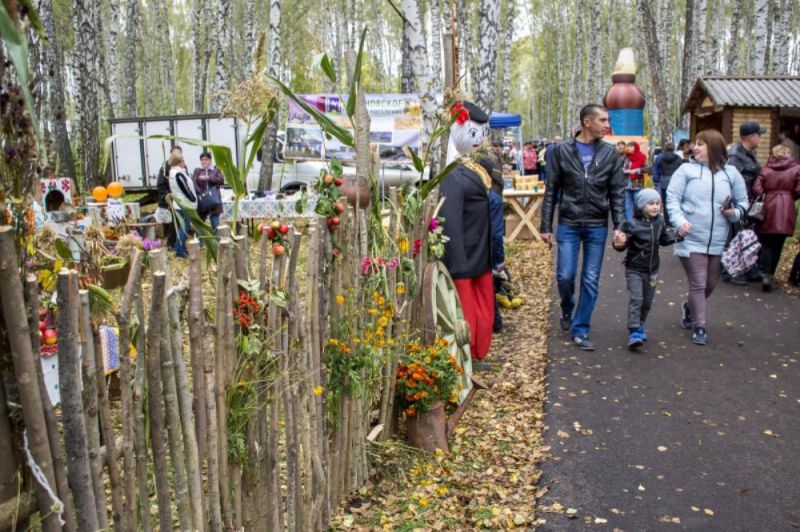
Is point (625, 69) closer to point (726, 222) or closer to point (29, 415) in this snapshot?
point (726, 222)

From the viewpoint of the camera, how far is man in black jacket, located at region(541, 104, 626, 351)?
645 centimetres

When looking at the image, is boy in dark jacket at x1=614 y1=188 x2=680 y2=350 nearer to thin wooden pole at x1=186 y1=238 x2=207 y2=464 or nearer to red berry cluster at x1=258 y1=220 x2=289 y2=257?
red berry cluster at x1=258 y1=220 x2=289 y2=257

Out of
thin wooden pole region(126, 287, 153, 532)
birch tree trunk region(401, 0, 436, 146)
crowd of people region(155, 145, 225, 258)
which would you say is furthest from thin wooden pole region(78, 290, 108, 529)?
crowd of people region(155, 145, 225, 258)

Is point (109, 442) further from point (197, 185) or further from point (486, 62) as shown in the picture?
point (486, 62)

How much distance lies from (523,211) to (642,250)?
7.42 m

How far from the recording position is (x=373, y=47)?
157 feet

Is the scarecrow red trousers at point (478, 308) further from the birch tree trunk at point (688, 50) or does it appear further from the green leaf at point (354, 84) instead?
the birch tree trunk at point (688, 50)

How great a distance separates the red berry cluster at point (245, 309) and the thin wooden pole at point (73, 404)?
82 centimetres

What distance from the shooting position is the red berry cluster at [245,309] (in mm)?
2797

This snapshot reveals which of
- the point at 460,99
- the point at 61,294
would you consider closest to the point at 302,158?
the point at 460,99

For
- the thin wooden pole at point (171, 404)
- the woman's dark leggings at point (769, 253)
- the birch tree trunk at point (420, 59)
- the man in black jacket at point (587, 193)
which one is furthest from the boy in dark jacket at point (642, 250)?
the thin wooden pole at point (171, 404)

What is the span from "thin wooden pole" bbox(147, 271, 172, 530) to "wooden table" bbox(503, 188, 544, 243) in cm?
1111

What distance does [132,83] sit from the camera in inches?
960

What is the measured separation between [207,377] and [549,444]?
2.68m
